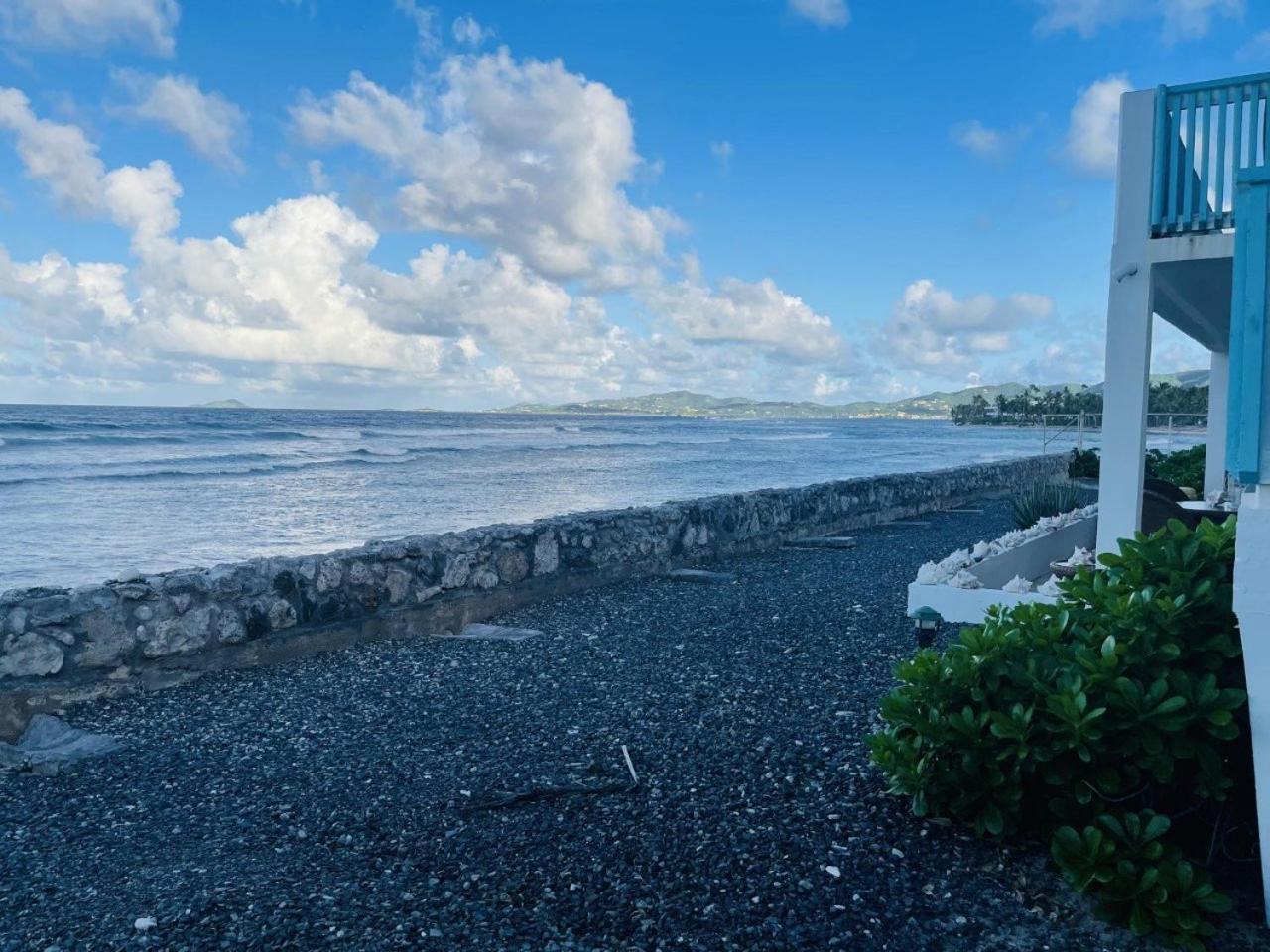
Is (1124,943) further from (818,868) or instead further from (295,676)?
(295,676)

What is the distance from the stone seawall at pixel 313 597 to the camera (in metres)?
4.66

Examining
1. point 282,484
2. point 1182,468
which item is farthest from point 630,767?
point 282,484

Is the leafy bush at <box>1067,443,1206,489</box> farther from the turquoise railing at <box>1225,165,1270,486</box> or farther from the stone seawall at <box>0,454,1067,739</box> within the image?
the turquoise railing at <box>1225,165,1270,486</box>

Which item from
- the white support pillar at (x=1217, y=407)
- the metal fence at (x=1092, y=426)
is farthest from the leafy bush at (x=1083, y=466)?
the white support pillar at (x=1217, y=407)

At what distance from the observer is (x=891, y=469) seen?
→ 3309 centimetres

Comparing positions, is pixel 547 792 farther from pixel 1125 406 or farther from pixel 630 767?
pixel 1125 406

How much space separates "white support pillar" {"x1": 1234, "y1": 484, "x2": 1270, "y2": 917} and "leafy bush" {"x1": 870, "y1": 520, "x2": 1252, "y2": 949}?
0.09m

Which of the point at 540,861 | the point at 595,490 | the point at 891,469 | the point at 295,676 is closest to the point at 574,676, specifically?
the point at 295,676

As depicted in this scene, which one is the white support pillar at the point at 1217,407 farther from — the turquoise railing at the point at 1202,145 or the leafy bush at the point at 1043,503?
the turquoise railing at the point at 1202,145

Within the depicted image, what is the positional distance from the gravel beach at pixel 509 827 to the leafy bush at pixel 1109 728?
168mm

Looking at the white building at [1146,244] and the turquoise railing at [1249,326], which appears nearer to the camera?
the turquoise railing at [1249,326]

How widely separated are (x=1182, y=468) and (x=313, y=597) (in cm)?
1385

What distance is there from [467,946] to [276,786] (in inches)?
60.5

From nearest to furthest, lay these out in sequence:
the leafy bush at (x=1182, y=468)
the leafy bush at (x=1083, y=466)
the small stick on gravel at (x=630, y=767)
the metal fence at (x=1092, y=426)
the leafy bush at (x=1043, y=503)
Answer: the small stick on gravel at (x=630, y=767) < the leafy bush at (x=1043, y=503) < the leafy bush at (x=1182, y=468) < the metal fence at (x=1092, y=426) < the leafy bush at (x=1083, y=466)
